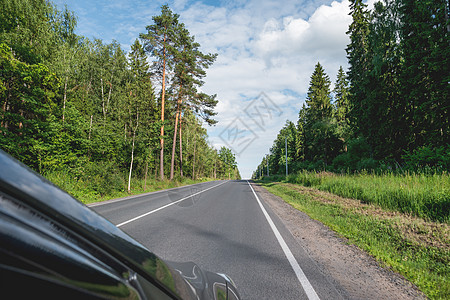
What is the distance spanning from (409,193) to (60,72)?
20.9 meters

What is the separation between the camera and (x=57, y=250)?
478 mm

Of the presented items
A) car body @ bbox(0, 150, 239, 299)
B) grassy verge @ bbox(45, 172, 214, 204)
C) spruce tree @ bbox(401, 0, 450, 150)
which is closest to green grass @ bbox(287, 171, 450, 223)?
spruce tree @ bbox(401, 0, 450, 150)

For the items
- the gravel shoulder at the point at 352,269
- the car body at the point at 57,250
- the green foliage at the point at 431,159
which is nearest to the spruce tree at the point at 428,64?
the green foliage at the point at 431,159

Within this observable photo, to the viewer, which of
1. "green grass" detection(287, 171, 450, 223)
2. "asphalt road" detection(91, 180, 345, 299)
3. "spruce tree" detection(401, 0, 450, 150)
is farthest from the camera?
"spruce tree" detection(401, 0, 450, 150)

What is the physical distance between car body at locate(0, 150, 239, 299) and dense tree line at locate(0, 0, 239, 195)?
46.9ft

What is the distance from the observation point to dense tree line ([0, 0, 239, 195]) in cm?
1162

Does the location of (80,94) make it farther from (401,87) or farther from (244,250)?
(401,87)

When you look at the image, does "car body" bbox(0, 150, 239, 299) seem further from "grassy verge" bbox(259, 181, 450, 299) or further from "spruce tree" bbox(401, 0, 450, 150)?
"spruce tree" bbox(401, 0, 450, 150)

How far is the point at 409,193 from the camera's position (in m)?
7.53

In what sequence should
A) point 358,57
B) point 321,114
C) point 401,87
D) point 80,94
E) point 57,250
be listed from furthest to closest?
1. point 321,114
2. point 358,57
3. point 80,94
4. point 401,87
5. point 57,250

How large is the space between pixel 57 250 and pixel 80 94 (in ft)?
92.3

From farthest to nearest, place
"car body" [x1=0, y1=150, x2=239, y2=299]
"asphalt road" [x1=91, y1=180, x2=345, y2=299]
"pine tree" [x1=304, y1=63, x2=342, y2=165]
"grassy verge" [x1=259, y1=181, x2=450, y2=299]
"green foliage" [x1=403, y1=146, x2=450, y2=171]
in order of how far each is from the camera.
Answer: "pine tree" [x1=304, y1=63, x2=342, y2=165] → "green foliage" [x1=403, y1=146, x2=450, y2=171] → "grassy verge" [x1=259, y1=181, x2=450, y2=299] → "asphalt road" [x1=91, y1=180, x2=345, y2=299] → "car body" [x1=0, y1=150, x2=239, y2=299]

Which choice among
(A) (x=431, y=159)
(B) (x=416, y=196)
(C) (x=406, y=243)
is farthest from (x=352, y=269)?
(A) (x=431, y=159)

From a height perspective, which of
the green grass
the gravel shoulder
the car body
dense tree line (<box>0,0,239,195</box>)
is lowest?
the gravel shoulder
